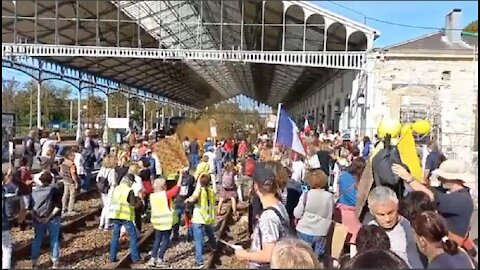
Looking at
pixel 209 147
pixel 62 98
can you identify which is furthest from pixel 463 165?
pixel 209 147

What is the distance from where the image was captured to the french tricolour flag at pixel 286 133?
21.2 feet

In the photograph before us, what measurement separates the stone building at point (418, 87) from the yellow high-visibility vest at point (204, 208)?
3.98m

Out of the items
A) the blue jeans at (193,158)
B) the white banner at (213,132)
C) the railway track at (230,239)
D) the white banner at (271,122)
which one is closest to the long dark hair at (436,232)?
the railway track at (230,239)

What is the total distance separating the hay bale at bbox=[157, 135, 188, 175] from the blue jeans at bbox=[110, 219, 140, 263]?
2.99m

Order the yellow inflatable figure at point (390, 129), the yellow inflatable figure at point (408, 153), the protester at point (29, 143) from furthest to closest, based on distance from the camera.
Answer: the protester at point (29, 143) < the yellow inflatable figure at point (390, 129) < the yellow inflatable figure at point (408, 153)

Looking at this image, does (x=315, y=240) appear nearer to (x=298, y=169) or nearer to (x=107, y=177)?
(x=298, y=169)

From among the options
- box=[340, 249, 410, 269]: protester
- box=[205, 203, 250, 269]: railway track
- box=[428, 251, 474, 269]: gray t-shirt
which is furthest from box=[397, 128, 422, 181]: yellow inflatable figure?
box=[340, 249, 410, 269]: protester

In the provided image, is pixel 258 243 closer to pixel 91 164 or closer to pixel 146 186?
pixel 146 186

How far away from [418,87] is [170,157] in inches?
248

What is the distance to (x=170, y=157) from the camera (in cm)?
1239

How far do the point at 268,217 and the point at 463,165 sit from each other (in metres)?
1.73

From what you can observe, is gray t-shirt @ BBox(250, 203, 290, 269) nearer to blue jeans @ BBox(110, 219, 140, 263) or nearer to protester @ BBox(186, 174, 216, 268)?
protester @ BBox(186, 174, 216, 268)

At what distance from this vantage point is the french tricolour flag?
646 cm

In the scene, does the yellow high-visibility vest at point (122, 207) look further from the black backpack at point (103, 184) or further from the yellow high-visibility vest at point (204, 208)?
the black backpack at point (103, 184)
